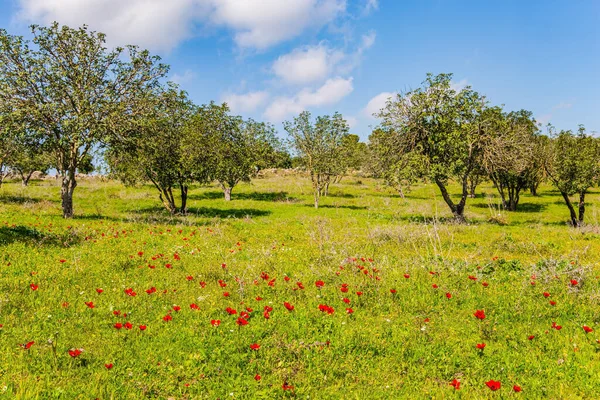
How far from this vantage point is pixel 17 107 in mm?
19375

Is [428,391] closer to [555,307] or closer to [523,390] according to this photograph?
[523,390]

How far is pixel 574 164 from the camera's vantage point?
94.1 feet

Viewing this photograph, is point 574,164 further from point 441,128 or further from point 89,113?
point 89,113

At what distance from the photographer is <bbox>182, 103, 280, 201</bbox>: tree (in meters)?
29.1

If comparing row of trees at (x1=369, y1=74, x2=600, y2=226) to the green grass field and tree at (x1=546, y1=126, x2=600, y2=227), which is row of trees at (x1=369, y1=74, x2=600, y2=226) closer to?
tree at (x1=546, y1=126, x2=600, y2=227)

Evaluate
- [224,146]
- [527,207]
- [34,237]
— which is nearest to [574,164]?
[527,207]

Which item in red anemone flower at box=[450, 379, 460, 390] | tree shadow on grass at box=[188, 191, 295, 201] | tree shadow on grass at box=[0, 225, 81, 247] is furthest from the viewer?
tree shadow on grass at box=[188, 191, 295, 201]

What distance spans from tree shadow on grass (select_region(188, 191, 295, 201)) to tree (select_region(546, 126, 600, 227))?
86.4 feet

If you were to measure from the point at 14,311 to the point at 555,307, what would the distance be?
1128cm

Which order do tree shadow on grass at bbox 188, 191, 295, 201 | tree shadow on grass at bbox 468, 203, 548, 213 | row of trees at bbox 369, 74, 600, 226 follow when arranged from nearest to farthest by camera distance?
row of trees at bbox 369, 74, 600, 226 < tree shadow on grass at bbox 468, 203, 548, 213 < tree shadow on grass at bbox 188, 191, 295, 201

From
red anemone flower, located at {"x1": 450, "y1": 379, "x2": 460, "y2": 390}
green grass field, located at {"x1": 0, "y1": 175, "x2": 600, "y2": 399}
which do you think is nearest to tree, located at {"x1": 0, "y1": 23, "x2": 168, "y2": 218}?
green grass field, located at {"x1": 0, "y1": 175, "x2": 600, "y2": 399}

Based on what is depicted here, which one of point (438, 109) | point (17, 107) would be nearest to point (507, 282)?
point (438, 109)

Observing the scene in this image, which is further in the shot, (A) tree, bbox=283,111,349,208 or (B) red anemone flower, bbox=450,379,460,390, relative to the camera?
(A) tree, bbox=283,111,349,208

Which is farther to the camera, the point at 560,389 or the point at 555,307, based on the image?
the point at 555,307
